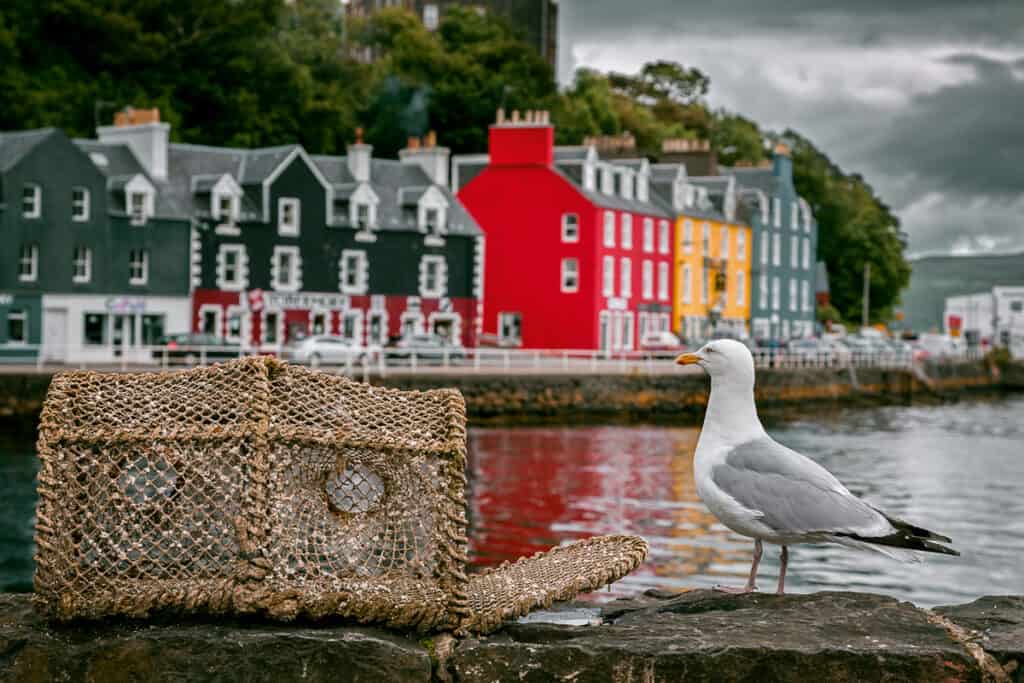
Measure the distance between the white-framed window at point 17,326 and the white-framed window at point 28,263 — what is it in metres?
1.13

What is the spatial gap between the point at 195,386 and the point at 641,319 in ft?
211

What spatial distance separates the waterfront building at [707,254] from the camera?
2921 inches

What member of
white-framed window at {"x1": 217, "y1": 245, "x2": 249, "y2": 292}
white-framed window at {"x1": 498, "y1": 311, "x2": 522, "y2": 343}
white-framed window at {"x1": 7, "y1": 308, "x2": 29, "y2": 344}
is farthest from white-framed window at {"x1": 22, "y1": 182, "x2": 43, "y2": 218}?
white-framed window at {"x1": 498, "y1": 311, "x2": 522, "y2": 343}

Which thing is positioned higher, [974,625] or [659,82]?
[659,82]

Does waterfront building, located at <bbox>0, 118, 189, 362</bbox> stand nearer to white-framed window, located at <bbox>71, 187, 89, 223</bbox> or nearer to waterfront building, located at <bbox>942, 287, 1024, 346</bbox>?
white-framed window, located at <bbox>71, 187, 89, 223</bbox>

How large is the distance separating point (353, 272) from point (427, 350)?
8.74 m

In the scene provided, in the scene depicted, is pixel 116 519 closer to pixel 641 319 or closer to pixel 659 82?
pixel 641 319

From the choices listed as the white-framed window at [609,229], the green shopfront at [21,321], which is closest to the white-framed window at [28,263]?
the green shopfront at [21,321]

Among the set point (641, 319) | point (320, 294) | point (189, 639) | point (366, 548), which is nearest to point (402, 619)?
point (366, 548)

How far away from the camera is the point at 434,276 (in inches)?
2383

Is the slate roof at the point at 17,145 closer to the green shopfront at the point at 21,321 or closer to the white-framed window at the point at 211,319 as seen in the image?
the green shopfront at the point at 21,321

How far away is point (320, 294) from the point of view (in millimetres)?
56375

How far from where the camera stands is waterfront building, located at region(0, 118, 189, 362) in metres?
48.7

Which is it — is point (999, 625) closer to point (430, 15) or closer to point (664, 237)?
point (664, 237)
